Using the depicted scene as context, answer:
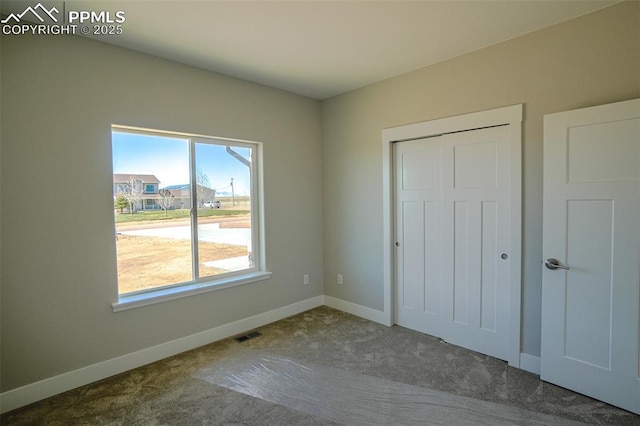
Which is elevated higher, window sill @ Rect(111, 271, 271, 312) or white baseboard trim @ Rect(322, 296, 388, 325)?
window sill @ Rect(111, 271, 271, 312)

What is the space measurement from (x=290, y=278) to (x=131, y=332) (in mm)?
1779

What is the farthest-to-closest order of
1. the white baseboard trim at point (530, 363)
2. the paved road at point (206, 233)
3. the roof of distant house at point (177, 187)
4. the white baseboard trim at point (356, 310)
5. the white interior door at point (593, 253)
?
the white baseboard trim at point (356, 310) → the roof of distant house at point (177, 187) → the paved road at point (206, 233) → the white baseboard trim at point (530, 363) → the white interior door at point (593, 253)

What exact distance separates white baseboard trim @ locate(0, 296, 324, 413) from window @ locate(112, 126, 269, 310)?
1.47 feet

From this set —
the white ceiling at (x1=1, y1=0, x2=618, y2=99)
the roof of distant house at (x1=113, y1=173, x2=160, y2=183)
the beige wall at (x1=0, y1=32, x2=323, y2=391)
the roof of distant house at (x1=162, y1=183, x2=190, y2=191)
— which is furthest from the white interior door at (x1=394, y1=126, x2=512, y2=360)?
the roof of distant house at (x1=113, y1=173, x2=160, y2=183)

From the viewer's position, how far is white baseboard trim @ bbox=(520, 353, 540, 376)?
2.56m

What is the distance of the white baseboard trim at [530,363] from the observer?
256 cm

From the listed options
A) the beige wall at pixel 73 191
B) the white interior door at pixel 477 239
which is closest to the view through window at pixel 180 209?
the beige wall at pixel 73 191

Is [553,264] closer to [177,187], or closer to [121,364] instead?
[177,187]

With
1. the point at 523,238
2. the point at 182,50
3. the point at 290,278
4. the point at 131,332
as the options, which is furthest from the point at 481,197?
the point at 131,332

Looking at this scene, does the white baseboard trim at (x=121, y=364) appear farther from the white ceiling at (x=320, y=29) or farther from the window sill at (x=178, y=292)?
the white ceiling at (x=320, y=29)

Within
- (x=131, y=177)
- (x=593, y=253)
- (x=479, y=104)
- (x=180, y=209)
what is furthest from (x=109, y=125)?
(x=593, y=253)

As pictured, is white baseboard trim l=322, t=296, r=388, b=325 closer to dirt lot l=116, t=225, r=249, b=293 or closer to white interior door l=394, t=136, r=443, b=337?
white interior door l=394, t=136, r=443, b=337

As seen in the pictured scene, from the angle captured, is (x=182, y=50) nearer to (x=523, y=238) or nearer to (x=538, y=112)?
(x=538, y=112)

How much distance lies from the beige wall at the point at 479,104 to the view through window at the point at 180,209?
1146 mm
